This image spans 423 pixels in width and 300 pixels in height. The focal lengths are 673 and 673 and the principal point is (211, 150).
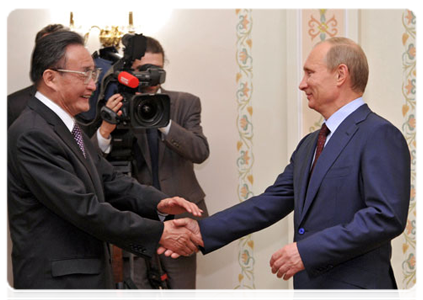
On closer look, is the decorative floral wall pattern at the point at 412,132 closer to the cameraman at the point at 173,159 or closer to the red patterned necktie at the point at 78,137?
the cameraman at the point at 173,159

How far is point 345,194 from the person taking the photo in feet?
7.83

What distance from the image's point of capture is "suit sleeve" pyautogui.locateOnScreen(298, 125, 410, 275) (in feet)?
7.48

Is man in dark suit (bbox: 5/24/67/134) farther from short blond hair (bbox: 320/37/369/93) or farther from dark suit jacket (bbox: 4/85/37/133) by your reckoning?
short blond hair (bbox: 320/37/369/93)

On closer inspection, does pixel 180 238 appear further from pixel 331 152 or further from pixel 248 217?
pixel 331 152

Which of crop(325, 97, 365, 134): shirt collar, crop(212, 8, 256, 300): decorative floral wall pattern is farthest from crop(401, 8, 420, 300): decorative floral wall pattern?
crop(325, 97, 365, 134): shirt collar

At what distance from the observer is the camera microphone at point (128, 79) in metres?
3.19

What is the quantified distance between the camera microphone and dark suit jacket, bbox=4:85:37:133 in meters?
0.67

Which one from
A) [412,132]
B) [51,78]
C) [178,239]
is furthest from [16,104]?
[412,132]

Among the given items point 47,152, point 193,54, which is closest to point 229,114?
point 193,54

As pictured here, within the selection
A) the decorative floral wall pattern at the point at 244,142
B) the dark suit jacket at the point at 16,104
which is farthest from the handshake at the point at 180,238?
the decorative floral wall pattern at the point at 244,142

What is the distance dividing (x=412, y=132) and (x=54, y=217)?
8.57ft

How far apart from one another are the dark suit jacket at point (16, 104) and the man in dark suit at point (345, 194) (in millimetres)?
1696

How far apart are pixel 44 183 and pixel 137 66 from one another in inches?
50.8

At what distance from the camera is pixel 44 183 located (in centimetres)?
239
